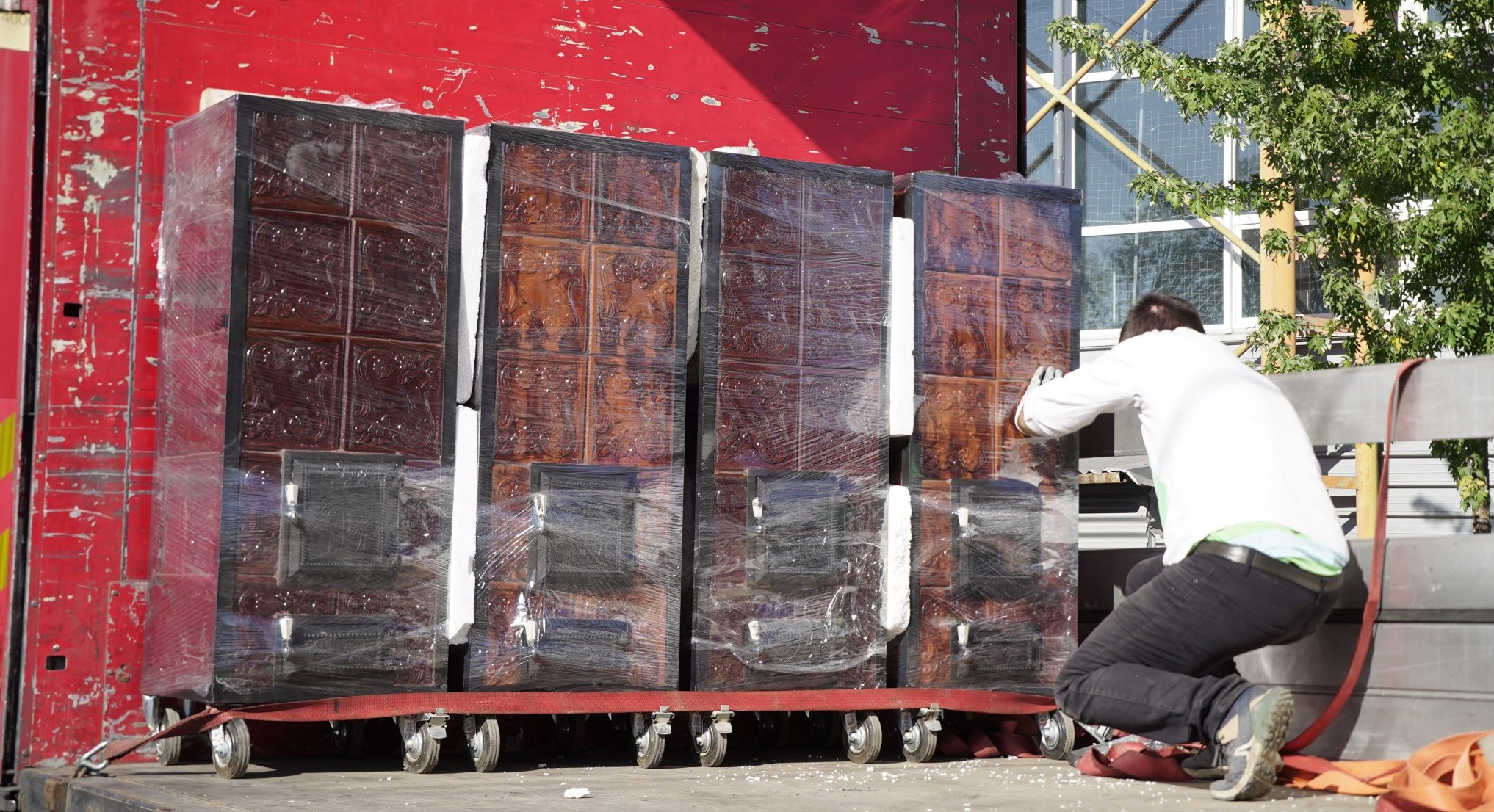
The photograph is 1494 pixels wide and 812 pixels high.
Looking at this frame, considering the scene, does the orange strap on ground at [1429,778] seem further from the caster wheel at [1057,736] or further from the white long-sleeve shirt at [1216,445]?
the caster wheel at [1057,736]

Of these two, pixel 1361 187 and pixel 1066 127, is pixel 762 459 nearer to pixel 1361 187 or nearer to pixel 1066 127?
pixel 1361 187

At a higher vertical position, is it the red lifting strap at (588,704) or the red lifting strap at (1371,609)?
the red lifting strap at (1371,609)

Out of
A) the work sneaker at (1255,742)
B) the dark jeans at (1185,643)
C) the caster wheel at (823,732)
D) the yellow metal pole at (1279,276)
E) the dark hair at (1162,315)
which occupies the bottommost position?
the caster wheel at (823,732)

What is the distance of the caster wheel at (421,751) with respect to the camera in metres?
5.24

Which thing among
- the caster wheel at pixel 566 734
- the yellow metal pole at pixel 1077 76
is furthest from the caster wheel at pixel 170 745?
the yellow metal pole at pixel 1077 76

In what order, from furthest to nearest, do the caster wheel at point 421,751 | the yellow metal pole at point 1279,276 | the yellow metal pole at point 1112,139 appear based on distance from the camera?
the yellow metal pole at point 1112,139
the yellow metal pole at point 1279,276
the caster wheel at point 421,751

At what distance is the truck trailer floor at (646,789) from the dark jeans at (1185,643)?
0.71ft

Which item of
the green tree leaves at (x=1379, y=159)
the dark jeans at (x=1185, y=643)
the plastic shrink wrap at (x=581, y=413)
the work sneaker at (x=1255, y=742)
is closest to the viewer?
the work sneaker at (x=1255, y=742)

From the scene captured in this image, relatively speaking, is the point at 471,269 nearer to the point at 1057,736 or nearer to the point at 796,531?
the point at 796,531

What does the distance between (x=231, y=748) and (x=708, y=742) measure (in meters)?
1.55

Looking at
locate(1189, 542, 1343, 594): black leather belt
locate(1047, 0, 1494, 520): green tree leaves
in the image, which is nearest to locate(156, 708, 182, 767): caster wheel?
locate(1189, 542, 1343, 594): black leather belt

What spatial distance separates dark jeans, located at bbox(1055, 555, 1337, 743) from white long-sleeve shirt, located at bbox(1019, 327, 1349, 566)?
0.13 metres

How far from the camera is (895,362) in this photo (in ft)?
19.9

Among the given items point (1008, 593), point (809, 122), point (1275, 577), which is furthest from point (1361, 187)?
point (1275, 577)
